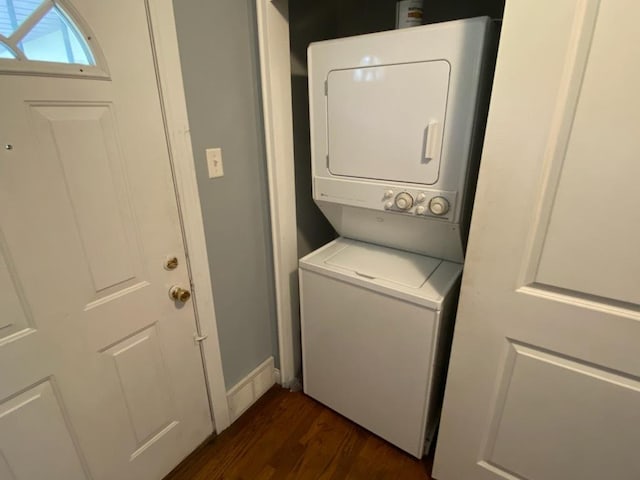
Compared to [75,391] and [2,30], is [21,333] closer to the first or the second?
[75,391]

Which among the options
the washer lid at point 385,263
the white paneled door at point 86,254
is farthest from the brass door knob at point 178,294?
the washer lid at point 385,263

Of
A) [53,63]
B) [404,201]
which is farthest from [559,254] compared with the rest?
[53,63]

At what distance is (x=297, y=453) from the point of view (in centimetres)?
154

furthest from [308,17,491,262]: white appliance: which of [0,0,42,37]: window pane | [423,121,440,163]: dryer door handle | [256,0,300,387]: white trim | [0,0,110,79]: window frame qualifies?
[0,0,42,37]: window pane

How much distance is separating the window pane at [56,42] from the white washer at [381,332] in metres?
1.02

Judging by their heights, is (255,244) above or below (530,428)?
above

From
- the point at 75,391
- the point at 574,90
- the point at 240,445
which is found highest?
the point at 574,90

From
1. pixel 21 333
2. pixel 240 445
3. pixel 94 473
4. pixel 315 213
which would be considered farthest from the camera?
pixel 315 213

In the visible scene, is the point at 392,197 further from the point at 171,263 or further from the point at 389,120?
the point at 171,263

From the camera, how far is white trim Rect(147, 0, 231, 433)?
105 cm

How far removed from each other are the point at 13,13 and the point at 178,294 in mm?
889

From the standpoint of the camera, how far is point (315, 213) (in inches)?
74.4

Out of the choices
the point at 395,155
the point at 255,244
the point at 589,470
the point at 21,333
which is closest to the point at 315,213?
the point at 255,244

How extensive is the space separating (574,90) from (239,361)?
161cm
